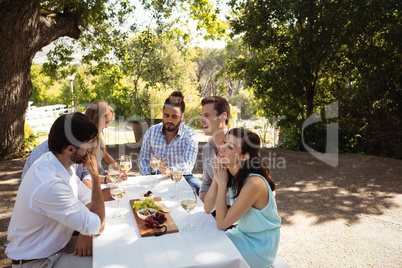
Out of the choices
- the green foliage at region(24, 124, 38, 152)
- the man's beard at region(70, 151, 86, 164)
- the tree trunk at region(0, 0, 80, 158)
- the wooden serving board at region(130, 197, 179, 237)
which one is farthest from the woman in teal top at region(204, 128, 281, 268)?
the green foliage at region(24, 124, 38, 152)

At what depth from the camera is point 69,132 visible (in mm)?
1981

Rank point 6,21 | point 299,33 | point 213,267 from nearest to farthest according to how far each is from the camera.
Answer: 1. point 213,267
2. point 6,21
3. point 299,33

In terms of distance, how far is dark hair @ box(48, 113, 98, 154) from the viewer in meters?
1.99

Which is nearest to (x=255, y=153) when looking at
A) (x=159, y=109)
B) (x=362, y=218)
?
(x=362, y=218)

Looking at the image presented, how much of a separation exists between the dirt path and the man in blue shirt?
5.22 feet

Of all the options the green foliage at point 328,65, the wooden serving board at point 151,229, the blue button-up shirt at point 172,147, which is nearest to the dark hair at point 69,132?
the wooden serving board at point 151,229

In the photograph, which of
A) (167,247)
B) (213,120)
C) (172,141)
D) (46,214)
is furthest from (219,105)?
(46,214)

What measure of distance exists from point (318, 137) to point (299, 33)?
3.00 metres

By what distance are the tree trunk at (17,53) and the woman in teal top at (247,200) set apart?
21.1 feet

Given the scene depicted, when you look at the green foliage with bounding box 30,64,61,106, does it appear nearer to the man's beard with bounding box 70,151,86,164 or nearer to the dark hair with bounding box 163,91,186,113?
the dark hair with bounding box 163,91,186,113

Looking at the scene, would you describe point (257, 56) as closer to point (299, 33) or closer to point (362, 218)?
point (299, 33)

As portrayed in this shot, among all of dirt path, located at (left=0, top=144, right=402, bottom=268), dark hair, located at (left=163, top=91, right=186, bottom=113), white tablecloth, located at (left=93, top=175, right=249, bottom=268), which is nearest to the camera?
white tablecloth, located at (left=93, top=175, right=249, bottom=268)

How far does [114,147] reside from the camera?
355 inches

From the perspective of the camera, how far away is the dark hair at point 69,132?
6.54 ft
